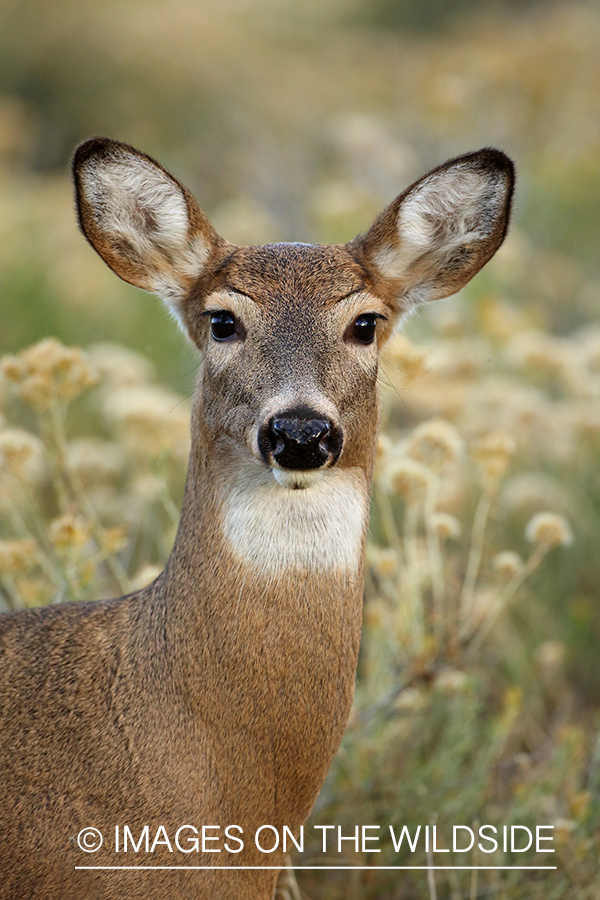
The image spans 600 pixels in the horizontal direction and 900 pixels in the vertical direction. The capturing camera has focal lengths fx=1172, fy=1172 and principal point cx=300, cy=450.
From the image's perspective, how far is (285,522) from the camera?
3.57m

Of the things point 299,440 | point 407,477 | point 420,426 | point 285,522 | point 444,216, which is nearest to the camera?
point 299,440

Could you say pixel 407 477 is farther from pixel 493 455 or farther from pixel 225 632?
pixel 225 632

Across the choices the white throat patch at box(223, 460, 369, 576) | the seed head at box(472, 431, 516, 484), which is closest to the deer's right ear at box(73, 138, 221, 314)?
the white throat patch at box(223, 460, 369, 576)

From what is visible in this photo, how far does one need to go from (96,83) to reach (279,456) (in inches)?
837

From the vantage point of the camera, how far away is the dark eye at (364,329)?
3824mm

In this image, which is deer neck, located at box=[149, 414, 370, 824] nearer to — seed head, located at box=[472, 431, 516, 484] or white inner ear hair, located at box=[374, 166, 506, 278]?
white inner ear hair, located at box=[374, 166, 506, 278]

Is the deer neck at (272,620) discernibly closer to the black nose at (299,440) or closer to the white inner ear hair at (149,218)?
the black nose at (299,440)

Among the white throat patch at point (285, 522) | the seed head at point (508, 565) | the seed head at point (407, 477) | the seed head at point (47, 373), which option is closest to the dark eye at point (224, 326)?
the white throat patch at point (285, 522)

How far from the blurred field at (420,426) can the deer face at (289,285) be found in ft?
1.62

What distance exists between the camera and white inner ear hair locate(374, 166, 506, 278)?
405 centimetres

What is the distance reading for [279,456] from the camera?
329cm

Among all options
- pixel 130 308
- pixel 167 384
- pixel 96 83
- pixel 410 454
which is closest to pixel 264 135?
pixel 130 308

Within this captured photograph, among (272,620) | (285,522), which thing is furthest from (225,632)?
(285,522)

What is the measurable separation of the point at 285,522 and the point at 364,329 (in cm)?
72
